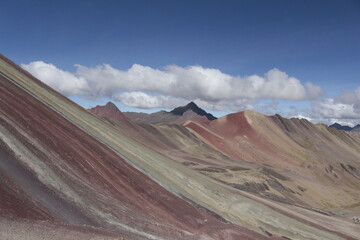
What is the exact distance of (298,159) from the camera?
12206 cm

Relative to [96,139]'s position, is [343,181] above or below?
above

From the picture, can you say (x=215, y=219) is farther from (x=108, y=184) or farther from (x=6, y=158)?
(x=6, y=158)

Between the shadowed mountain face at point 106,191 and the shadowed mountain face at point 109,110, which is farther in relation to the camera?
the shadowed mountain face at point 109,110

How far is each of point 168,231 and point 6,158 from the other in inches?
486

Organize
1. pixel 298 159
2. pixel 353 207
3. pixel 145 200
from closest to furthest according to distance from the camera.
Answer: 1. pixel 145 200
2. pixel 353 207
3. pixel 298 159

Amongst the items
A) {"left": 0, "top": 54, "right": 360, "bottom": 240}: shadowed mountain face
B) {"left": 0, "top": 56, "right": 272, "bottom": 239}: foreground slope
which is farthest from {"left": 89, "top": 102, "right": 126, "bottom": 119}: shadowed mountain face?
{"left": 0, "top": 56, "right": 272, "bottom": 239}: foreground slope

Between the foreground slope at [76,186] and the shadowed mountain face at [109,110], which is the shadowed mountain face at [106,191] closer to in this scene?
the foreground slope at [76,186]

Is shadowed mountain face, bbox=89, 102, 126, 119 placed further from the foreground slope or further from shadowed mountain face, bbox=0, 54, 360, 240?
the foreground slope

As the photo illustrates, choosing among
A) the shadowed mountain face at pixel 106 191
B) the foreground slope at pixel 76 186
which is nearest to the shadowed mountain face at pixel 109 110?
the shadowed mountain face at pixel 106 191

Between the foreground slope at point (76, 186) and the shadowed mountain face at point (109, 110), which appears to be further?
the shadowed mountain face at point (109, 110)

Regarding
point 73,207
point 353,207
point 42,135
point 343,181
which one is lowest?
point 73,207

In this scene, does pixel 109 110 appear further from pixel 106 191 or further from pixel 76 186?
pixel 76 186

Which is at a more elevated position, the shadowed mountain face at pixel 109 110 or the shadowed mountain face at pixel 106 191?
the shadowed mountain face at pixel 109 110

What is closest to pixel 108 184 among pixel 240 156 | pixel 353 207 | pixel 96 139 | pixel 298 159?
pixel 96 139
